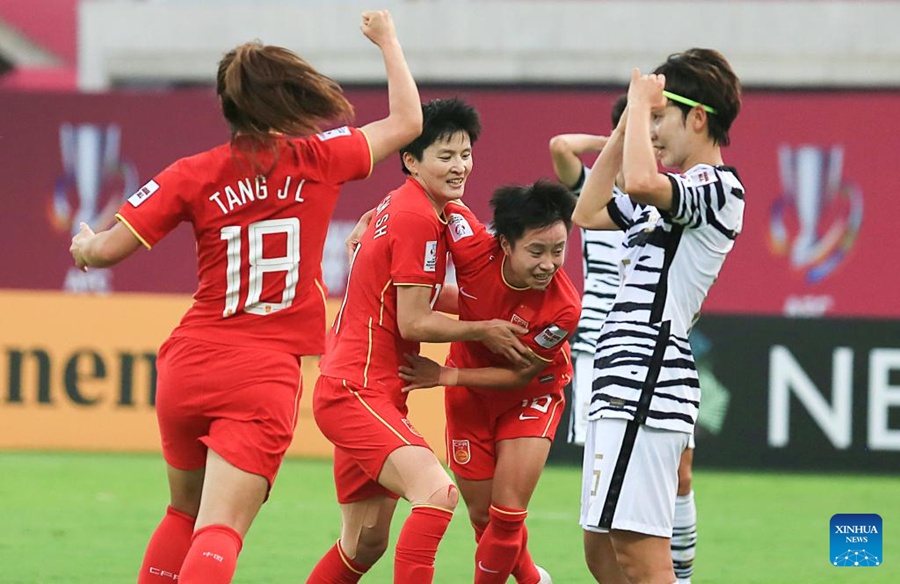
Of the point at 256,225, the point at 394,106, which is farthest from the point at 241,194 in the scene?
the point at 394,106

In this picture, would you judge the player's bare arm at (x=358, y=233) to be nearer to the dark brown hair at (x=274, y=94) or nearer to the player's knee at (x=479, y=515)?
the player's knee at (x=479, y=515)

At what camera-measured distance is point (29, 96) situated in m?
17.9

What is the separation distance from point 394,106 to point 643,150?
0.88m

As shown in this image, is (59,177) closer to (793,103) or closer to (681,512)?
(793,103)

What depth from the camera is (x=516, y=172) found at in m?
17.2

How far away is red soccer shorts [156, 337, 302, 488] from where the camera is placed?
4746mm

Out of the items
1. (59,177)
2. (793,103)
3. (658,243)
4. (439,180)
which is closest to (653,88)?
(658,243)

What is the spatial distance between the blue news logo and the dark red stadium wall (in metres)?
7.68

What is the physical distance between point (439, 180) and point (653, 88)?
1225 millimetres

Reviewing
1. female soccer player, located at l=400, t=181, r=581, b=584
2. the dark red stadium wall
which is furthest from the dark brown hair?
the dark red stadium wall

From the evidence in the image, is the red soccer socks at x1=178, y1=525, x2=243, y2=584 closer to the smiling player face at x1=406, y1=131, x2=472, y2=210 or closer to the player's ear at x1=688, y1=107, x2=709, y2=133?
the smiling player face at x1=406, y1=131, x2=472, y2=210

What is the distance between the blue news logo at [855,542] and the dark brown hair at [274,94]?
413 cm

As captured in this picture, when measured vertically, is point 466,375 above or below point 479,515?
above

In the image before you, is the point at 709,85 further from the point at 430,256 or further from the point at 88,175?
the point at 88,175
